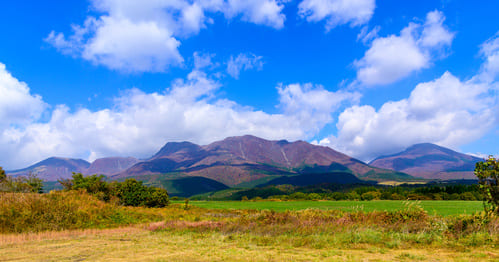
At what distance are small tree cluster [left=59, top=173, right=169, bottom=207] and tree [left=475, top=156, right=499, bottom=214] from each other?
4577cm

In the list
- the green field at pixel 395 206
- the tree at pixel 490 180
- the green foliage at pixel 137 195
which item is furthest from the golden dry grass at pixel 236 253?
the green foliage at pixel 137 195

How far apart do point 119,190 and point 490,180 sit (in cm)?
5107

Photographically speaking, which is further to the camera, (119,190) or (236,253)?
(119,190)

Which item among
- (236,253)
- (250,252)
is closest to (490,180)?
(250,252)

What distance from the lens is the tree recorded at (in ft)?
47.0

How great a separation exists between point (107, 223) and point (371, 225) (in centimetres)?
2509

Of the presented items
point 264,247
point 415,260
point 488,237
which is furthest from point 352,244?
point 488,237

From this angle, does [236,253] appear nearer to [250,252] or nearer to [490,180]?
[250,252]

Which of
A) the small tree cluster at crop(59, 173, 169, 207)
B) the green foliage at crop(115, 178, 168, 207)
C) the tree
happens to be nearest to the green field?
the tree

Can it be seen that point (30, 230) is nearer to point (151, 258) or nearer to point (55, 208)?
point (55, 208)

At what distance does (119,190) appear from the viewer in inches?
1938

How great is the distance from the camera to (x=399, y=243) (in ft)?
43.6

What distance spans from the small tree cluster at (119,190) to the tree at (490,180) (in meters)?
45.8

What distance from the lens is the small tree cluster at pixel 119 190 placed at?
4462 centimetres
